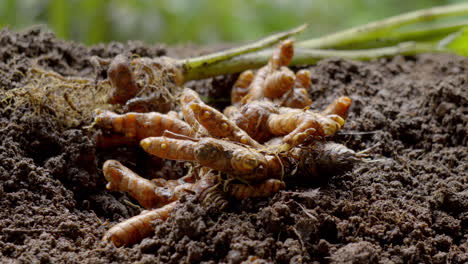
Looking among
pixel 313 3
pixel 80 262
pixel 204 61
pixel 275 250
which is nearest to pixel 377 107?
pixel 204 61

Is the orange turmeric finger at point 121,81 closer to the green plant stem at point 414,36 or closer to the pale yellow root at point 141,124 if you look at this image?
the pale yellow root at point 141,124

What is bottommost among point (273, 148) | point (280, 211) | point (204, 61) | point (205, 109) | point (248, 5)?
point (280, 211)

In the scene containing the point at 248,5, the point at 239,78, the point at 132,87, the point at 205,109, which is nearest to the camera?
the point at 205,109

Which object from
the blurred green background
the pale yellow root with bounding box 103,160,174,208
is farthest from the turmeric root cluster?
the blurred green background

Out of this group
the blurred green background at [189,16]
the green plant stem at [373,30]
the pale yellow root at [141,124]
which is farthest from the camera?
the blurred green background at [189,16]

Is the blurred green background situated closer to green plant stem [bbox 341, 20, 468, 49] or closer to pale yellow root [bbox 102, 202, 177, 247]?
green plant stem [bbox 341, 20, 468, 49]

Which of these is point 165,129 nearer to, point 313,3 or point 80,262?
point 80,262

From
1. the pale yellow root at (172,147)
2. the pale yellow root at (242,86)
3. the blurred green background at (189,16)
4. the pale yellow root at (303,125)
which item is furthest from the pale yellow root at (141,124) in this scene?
the blurred green background at (189,16)
